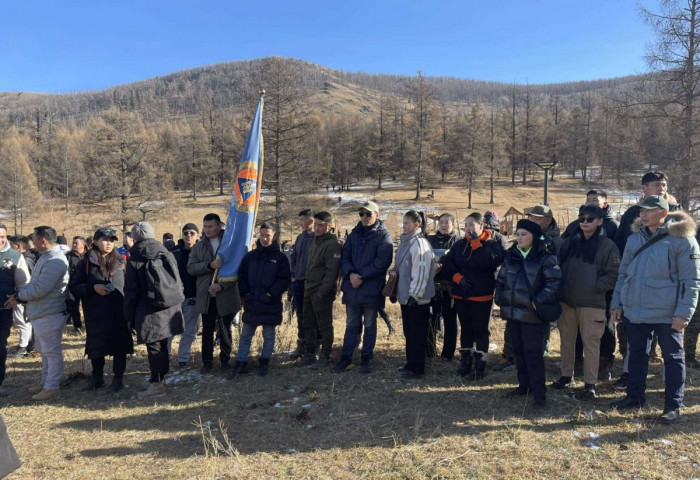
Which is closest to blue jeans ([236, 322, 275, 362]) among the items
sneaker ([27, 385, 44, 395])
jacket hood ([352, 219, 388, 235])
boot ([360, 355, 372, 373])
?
boot ([360, 355, 372, 373])

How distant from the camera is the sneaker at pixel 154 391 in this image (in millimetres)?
5261


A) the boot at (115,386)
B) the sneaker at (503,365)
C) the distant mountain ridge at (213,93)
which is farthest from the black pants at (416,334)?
the distant mountain ridge at (213,93)

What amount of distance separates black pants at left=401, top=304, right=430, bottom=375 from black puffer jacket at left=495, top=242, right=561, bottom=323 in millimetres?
1117

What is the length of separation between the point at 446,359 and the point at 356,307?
5.25ft

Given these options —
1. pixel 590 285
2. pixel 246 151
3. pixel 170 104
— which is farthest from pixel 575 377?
pixel 170 104

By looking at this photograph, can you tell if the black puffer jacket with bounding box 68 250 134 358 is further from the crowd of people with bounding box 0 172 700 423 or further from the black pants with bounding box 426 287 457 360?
the black pants with bounding box 426 287 457 360

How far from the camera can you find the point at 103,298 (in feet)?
17.7

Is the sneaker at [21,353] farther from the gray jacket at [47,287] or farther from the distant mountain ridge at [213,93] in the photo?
the distant mountain ridge at [213,93]

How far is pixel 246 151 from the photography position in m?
6.64

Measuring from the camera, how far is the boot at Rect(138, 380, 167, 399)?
5258mm

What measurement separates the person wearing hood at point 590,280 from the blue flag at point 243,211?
13.8ft

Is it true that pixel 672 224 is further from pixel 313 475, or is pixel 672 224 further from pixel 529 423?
pixel 313 475

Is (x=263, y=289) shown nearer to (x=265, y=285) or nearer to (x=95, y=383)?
(x=265, y=285)

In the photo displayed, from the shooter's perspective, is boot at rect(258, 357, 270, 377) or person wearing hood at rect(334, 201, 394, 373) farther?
boot at rect(258, 357, 270, 377)
